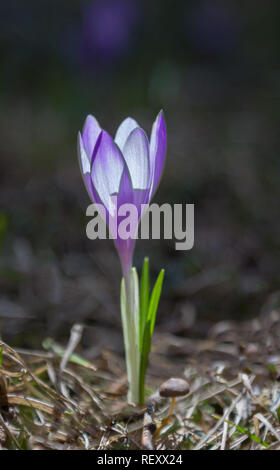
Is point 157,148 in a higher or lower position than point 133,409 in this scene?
higher

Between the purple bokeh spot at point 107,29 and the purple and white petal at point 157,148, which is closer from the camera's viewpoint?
the purple and white petal at point 157,148

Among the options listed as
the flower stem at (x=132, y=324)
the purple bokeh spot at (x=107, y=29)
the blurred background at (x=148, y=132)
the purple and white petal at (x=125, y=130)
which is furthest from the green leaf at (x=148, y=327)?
the purple bokeh spot at (x=107, y=29)

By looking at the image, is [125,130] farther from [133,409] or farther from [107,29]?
[107,29]

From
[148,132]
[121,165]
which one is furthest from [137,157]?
[148,132]

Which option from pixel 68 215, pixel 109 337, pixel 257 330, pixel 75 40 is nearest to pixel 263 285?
pixel 257 330

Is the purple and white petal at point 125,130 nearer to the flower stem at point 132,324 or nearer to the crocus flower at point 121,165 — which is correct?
the crocus flower at point 121,165

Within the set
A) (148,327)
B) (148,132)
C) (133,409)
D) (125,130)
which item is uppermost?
(148,132)
